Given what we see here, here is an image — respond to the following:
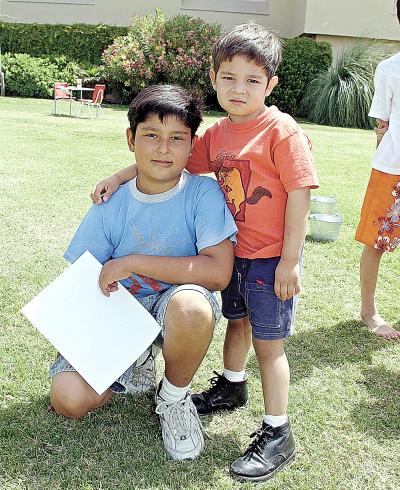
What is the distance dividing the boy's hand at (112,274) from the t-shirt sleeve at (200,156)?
0.51m

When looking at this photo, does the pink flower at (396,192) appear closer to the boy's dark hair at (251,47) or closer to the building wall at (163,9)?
the boy's dark hair at (251,47)

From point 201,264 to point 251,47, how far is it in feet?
2.50

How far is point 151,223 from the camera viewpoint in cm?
235

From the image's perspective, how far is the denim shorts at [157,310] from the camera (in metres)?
2.22

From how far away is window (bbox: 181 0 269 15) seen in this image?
18156 millimetres

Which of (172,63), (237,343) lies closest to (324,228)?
(237,343)

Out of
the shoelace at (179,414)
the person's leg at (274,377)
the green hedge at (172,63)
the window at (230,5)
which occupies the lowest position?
the green hedge at (172,63)

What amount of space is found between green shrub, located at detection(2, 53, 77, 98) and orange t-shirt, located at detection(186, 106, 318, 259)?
49.8ft

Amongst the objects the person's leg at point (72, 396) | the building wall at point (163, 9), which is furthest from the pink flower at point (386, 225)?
the building wall at point (163, 9)

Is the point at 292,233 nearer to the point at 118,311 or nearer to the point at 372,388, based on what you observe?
the point at 118,311

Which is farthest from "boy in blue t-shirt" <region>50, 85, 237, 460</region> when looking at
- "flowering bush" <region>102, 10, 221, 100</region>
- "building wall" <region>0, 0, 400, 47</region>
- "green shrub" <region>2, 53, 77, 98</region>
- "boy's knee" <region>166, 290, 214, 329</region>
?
"building wall" <region>0, 0, 400, 47</region>

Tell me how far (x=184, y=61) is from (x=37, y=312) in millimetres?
14010

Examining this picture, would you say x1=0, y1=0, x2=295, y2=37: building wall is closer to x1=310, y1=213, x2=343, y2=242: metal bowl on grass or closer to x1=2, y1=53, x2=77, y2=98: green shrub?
x1=2, y1=53, x2=77, y2=98: green shrub

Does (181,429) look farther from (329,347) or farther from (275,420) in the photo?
(329,347)
